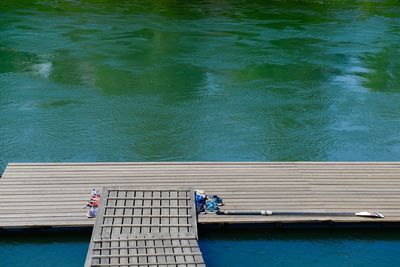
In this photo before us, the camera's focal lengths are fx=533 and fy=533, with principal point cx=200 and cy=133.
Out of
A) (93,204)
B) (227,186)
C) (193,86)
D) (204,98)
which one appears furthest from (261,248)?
(193,86)

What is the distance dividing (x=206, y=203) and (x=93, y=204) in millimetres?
2756

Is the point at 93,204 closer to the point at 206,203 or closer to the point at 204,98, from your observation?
the point at 206,203

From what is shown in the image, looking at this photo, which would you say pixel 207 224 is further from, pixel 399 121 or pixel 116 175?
pixel 399 121

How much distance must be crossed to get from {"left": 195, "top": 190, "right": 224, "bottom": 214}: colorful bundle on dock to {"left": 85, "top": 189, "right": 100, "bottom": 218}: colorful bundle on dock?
7.98 feet

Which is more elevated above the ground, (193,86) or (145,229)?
(193,86)

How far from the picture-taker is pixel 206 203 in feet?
43.2

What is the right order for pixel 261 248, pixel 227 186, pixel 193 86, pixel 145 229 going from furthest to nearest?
pixel 193 86
pixel 227 186
pixel 261 248
pixel 145 229

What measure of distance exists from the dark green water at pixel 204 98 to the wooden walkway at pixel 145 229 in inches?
37.3

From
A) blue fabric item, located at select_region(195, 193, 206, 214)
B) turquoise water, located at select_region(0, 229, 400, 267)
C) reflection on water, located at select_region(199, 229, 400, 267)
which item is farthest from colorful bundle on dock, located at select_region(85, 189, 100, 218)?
reflection on water, located at select_region(199, 229, 400, 267)

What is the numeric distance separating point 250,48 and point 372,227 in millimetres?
18722

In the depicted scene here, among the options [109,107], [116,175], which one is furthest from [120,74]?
[116,175]

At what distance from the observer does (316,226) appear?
520 inches

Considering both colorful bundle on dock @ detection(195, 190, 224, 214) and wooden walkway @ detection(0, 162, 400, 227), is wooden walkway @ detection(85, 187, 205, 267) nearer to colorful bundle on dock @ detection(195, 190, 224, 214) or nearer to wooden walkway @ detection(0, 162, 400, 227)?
colorful bundle on dock @ detection(195, 190, 224, 214)

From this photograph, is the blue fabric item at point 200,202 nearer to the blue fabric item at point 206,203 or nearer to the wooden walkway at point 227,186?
the blue fabric item at point 206,203
